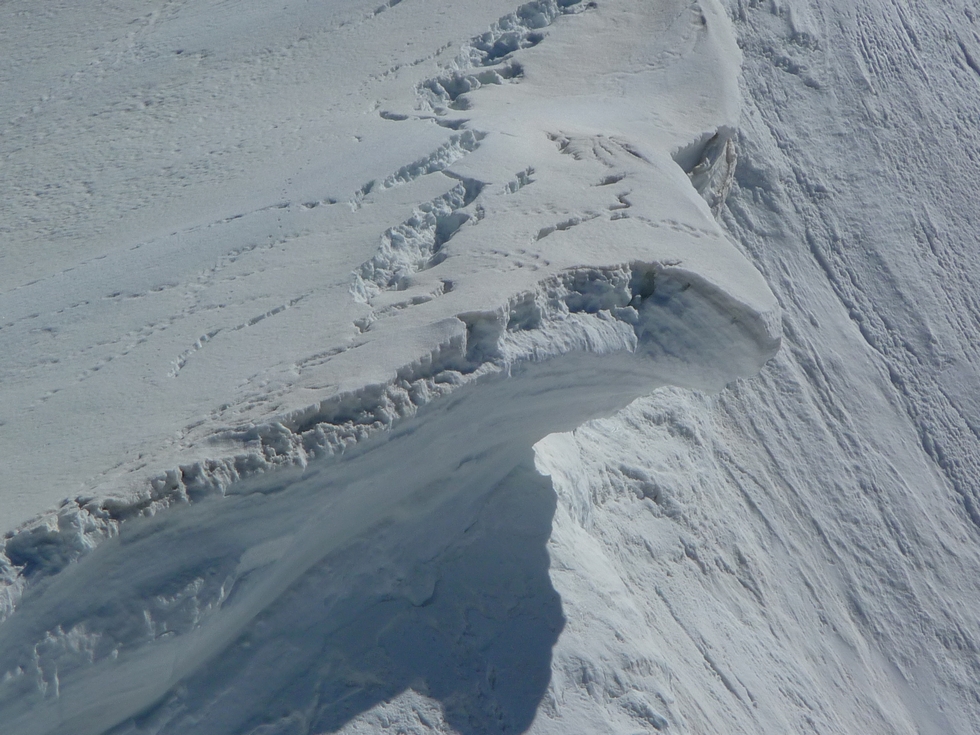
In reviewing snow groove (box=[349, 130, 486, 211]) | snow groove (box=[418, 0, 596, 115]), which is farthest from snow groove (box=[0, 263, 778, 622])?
snow groove (box=[418, 0, 596, 115])

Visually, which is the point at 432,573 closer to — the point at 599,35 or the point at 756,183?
the point at 599,35

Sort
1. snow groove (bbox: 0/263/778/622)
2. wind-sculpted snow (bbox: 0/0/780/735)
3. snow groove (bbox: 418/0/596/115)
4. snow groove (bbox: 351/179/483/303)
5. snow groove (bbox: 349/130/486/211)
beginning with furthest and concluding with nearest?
1. snow groove (bbox: 418/0/596/115)
2. snow groove (bbox: 349/130/486/211)
3. snow groove (bbox: 351/179/483/303)
4. wind-sculpted snow (bbox: 0/0/780/735)
5. snow groove (bbox: 0/263/778/622)

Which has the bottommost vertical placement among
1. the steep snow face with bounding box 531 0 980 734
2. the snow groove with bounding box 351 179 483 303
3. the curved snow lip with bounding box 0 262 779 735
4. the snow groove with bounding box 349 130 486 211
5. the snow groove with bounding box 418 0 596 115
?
the steep snow face with bounding box 531 0 980 734

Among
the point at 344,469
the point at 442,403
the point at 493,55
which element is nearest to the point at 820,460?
the point at 493,55

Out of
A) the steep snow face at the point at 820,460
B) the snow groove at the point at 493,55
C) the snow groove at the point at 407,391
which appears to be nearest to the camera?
the snow groove at the point at 407,391

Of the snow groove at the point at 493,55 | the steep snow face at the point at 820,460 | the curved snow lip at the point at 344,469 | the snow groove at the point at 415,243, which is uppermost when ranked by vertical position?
the snow groove at the point at 493,55

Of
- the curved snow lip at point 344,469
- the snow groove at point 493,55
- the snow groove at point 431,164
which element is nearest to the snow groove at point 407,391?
the curved snow lip at point 344,469

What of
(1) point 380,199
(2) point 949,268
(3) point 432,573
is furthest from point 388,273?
(2) point 949,268

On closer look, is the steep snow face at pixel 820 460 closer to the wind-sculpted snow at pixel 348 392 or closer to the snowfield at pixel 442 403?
the snowfield at pixel 442 403

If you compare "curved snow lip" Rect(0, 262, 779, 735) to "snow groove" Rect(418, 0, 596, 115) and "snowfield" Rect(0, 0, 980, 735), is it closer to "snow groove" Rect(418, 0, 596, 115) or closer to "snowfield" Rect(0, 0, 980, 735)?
"snowfield" Rect(0, 0, 980, 735)
